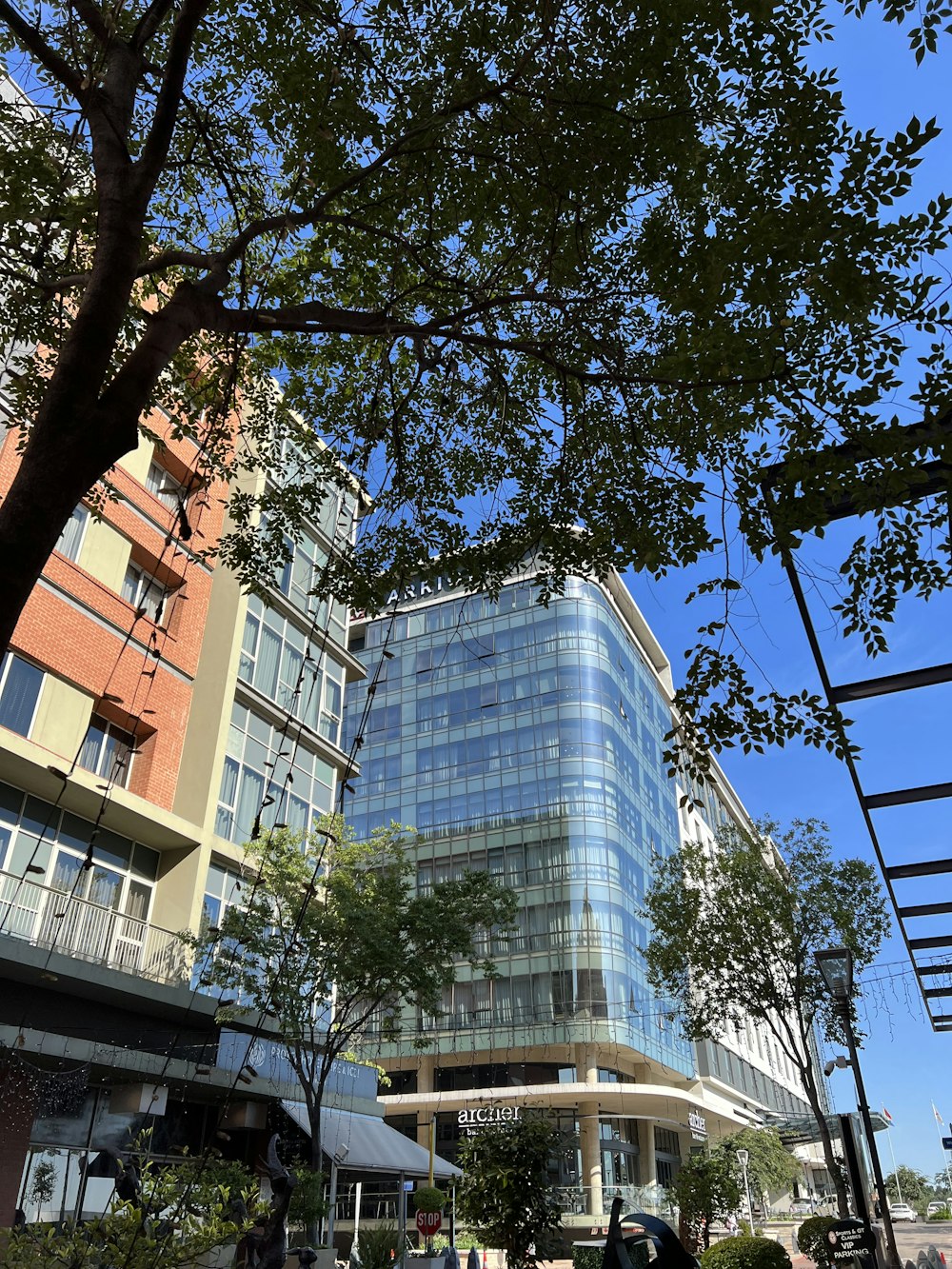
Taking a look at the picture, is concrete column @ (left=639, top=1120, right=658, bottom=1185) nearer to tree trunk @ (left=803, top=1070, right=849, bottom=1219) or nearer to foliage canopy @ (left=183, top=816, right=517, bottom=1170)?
tree trunk @ (left=803, top=1070, right=849, bottom=1219)

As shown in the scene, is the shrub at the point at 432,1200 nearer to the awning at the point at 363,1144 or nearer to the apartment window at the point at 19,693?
the awning at the point at 363,1144

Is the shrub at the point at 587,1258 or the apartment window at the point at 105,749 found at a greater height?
the apartment window at the point at 105,749

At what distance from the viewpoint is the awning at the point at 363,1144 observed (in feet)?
68.8

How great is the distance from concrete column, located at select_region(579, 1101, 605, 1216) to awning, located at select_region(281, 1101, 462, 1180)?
22121 millimetres

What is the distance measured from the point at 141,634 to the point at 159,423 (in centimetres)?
491

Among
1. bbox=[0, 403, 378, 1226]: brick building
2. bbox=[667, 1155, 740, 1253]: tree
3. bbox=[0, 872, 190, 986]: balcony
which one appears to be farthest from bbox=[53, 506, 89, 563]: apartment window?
bbox=[667, 1155, 740, 1253]: tree

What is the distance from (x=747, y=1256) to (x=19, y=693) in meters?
15.7

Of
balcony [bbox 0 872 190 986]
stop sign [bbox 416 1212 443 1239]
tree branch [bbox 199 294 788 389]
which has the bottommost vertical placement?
stop sign [bbox 416 1212 443 1239]

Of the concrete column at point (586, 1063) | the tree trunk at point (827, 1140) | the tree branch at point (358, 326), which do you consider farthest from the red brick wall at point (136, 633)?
the concrete column at point (586, 1063)

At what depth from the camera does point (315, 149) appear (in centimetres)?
705

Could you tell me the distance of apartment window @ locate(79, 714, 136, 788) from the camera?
57.4ft

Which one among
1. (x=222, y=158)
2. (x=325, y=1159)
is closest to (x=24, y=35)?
(x=222, y=158)

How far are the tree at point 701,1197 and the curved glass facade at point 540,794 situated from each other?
17.0 meters

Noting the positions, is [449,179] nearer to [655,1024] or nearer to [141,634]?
[141,634]
